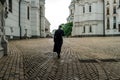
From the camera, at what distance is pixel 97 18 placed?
67.3m

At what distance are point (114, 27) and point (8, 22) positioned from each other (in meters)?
36.0

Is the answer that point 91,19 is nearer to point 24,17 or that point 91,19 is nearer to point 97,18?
point 97,18

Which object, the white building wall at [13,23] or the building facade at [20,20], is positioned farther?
the building facade at [20,20]

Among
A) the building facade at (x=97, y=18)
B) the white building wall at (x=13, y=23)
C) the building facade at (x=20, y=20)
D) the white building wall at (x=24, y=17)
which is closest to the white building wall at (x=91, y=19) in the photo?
the building facade at (x=97, y=18)

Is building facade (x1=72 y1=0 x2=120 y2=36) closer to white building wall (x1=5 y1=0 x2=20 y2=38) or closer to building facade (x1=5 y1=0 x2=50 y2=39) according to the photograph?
building facade (x1=5 y1=0 x2=50 y2=39)

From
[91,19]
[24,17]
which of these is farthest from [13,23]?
[91,19]

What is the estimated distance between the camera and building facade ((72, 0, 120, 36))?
64.1 meters

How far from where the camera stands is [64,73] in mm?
8422

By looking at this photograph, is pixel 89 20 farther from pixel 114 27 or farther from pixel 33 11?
pixel 33 11

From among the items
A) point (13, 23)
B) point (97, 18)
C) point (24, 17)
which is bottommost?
point (13, 23)

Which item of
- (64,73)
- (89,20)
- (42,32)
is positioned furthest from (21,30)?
(64,73)

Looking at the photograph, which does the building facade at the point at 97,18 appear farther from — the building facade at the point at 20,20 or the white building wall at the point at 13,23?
the white building wall at the point at 13,23

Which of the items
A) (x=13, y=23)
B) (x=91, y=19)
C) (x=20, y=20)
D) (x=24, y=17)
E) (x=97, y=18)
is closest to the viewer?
(x=13, y=23)

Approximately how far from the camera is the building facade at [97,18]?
64.1m
